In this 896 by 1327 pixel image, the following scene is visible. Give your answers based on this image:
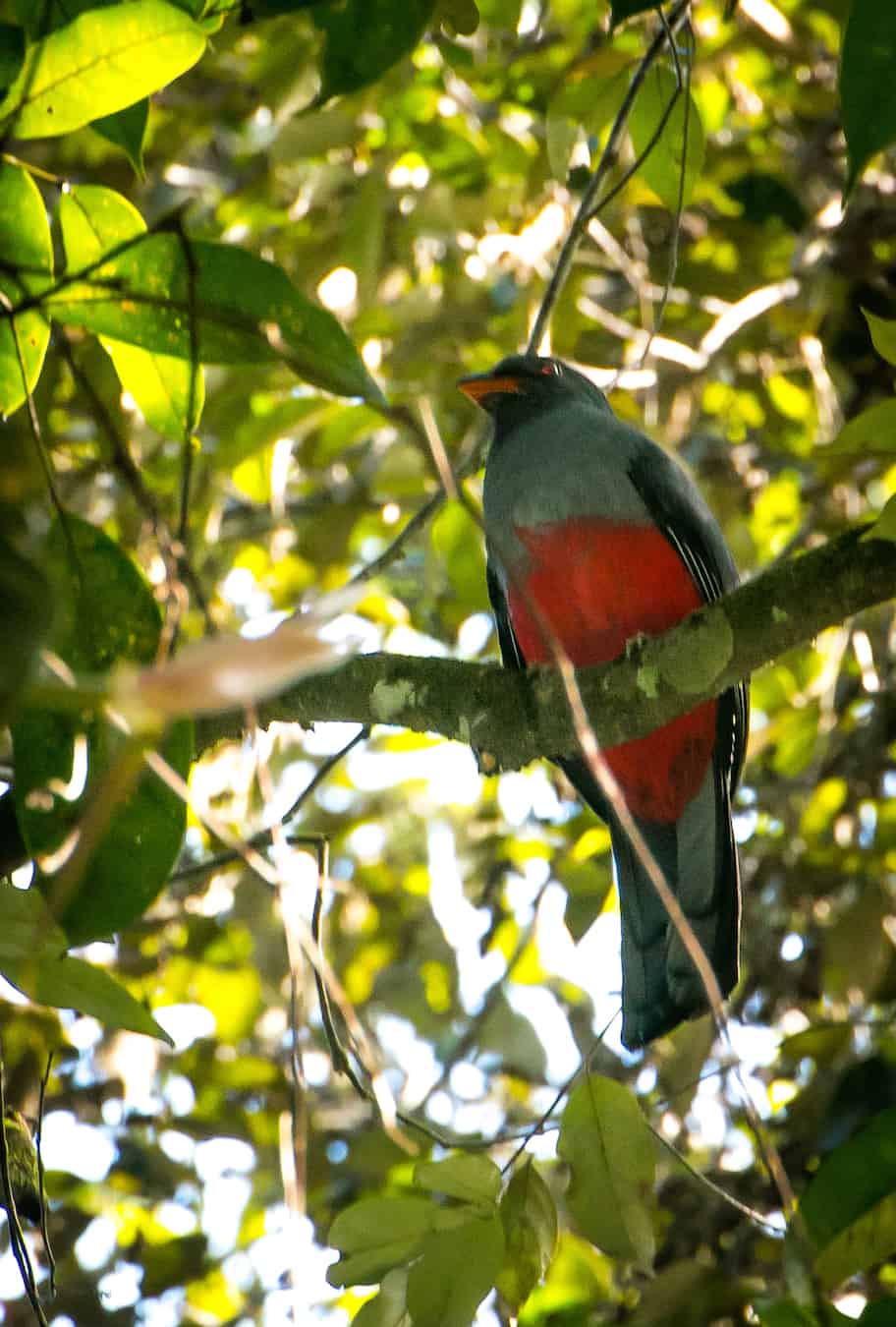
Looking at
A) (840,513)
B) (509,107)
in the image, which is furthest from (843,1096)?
(509,107)

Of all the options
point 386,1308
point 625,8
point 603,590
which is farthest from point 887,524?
point 603,590

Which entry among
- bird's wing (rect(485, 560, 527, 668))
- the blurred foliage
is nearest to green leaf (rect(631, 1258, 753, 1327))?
the blurred foliage

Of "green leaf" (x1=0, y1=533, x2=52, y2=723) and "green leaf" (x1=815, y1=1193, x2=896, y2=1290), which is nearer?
"green leaf" (x1=0, y1=533, x2=52, y2=723)

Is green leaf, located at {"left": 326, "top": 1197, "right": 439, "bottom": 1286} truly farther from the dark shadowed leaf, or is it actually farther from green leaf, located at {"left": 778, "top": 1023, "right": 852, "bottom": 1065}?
the dark shadowed leaf

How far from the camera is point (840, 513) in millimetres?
4512

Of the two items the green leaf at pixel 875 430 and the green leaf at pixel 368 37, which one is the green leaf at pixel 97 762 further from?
the green leaf at pixel 875 430

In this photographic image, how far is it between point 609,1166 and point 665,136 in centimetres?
179

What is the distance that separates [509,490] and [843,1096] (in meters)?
1.77

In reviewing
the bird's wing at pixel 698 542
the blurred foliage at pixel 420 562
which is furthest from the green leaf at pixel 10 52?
the bird's wing at pixel 698 542

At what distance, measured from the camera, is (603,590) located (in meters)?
3.60

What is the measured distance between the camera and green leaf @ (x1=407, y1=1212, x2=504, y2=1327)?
203 centimetres

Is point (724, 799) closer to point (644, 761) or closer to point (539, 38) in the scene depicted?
point (644, 761)

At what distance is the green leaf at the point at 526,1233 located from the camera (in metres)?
2.16

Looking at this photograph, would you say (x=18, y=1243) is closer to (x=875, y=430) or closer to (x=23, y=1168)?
(x=23, y=1168)
